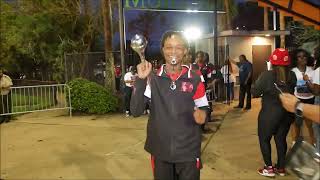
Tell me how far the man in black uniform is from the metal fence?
340 inches

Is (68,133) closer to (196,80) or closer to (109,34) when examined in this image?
(196,80)

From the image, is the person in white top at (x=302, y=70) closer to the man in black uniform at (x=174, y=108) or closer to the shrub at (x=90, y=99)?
the man in black uniform at (x=174, y=108)

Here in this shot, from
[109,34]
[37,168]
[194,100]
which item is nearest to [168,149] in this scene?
[194,100]

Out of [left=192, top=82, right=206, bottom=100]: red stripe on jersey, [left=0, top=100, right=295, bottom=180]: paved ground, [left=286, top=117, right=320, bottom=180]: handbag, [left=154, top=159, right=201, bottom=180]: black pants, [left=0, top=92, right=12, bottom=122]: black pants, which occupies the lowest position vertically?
[left=0, top=100, right=295, bottom=180]: paved ground

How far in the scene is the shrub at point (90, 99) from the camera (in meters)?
11.7

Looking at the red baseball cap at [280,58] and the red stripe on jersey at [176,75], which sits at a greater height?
the red baseball cap at [280,58]

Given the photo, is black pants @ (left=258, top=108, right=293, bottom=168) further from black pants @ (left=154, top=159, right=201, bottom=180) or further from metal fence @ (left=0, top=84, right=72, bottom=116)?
metal fence @ (left=0, top=84, right=72, bottom=116)

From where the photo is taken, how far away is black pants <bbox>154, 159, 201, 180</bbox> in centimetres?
337

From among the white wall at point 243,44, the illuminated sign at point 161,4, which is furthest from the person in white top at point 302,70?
the white wall at point 243,44

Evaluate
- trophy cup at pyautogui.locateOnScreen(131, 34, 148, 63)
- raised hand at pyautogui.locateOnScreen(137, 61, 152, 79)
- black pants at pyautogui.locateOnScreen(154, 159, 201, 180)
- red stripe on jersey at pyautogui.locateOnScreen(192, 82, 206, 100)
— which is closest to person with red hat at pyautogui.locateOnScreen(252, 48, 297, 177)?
red stripe on jersey at pyautogui.locateOnScreen(192, 82, 206, 100)

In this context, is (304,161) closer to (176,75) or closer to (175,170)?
(175,170)

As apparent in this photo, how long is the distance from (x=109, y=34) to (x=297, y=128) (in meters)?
10.1

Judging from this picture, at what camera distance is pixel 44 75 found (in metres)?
23.2

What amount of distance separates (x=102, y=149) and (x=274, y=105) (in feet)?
10.7
